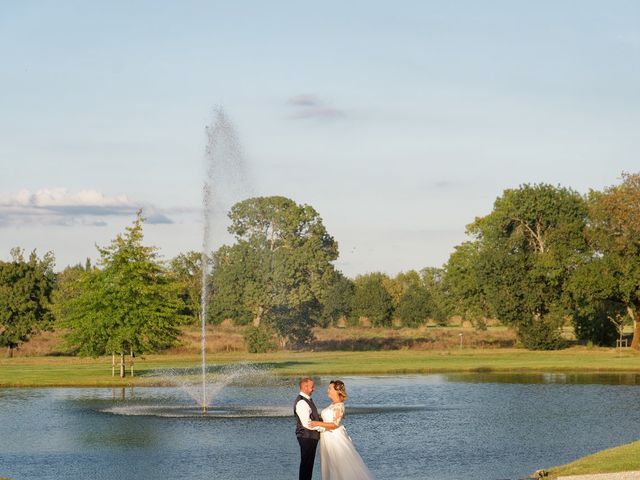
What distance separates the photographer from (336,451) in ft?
65.5

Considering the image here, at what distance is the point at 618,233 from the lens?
92812 mm

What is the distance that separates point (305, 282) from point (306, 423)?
376 feet

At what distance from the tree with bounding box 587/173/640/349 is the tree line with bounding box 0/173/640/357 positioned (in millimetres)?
116

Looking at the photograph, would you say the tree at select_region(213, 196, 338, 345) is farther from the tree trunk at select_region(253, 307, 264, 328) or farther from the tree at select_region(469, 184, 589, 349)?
the tree at select_region(469, 184, 589, 349)

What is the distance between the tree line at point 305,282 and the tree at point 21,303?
112 millimetres

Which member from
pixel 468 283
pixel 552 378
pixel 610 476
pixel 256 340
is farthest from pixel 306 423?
pixel 468 283

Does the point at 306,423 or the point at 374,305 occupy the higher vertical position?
the point at 374,305

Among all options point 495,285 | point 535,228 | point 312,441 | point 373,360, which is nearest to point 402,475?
point 312,441

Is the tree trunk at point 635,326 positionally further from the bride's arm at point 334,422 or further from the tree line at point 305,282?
the bride's arm at point 334,422

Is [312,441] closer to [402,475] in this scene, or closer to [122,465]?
[402,475]

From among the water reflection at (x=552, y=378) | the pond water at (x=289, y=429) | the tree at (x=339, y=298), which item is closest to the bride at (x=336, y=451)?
the pond water at (x=289, y=429)

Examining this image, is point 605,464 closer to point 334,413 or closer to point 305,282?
point 334,413

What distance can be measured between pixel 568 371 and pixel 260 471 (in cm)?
4435

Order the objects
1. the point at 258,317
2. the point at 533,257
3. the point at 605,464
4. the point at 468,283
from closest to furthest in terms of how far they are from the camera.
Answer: the point at 605,464 < the point at 533,257 < the point at 468,283 < the point at 258,317
